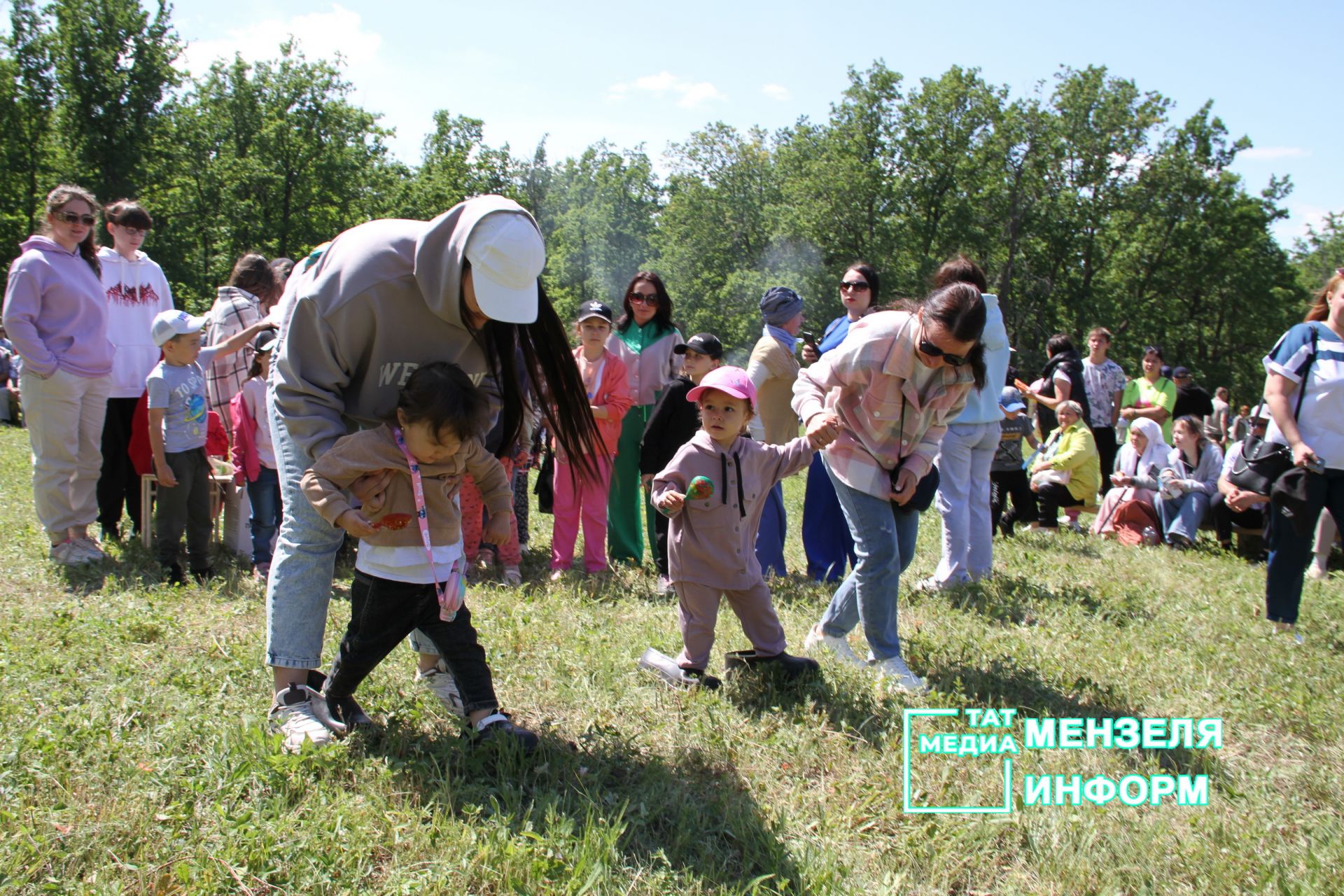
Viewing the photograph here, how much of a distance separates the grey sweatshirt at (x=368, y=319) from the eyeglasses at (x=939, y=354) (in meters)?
1.85

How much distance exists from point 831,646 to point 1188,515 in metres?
5.79

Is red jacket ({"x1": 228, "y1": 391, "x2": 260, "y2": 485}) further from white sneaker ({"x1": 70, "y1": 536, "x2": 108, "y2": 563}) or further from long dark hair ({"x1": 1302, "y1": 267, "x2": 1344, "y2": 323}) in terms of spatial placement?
long dark hair ({"x1": 1302, "y1": 267, "x2": 1344, "y2": 323})

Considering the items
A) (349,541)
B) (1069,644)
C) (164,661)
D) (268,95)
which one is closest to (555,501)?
(349,541)

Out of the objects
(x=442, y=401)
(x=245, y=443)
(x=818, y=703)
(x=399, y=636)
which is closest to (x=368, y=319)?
(x=442, y=401)

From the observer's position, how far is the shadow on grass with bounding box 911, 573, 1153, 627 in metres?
5.55

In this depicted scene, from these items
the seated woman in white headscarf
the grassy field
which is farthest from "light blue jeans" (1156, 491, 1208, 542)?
the grassy field

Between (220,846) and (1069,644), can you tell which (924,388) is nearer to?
(1069,644)

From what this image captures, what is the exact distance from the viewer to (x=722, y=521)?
3.91m

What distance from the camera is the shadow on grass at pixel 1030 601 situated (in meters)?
5.55

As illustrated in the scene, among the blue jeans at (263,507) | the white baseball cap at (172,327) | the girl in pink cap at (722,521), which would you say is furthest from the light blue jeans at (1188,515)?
the white baseball cap at (172,327)

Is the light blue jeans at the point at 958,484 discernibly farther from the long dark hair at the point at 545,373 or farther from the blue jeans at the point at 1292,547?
the long dark hair at the point at 545,373

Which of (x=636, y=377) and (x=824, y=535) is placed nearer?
(x=824, y=535)

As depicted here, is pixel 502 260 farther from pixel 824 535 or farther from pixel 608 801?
pixel 824 535

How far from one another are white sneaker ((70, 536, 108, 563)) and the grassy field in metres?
0.86
